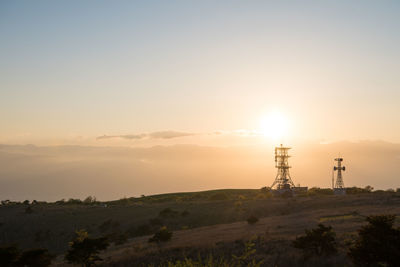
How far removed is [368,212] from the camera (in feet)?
140

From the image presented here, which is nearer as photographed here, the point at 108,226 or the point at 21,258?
the point at 21,258

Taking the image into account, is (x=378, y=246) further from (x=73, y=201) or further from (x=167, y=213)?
(x=73, y=201)

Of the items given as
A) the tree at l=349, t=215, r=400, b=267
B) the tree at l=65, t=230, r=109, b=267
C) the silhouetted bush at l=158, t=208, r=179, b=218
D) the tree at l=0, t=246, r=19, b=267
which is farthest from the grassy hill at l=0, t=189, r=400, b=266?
the tree at l=349, t=215, r=400, b=267

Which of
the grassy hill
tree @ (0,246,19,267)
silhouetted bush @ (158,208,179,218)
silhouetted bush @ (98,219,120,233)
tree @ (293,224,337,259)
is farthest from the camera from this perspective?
silhouetted bush @ (158,208,179,218)

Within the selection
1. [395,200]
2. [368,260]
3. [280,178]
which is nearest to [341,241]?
[368,260]

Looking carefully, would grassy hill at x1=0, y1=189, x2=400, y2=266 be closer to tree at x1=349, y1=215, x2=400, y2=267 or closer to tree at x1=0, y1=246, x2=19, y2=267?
tree at x1=0, y1=246, x2=19, y2=267

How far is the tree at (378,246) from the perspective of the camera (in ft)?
61.4

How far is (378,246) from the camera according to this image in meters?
19.2

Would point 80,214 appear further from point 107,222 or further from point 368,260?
point 368,260

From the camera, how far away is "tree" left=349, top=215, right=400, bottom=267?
18703 mm

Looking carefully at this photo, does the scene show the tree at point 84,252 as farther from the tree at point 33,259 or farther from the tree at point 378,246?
the tree at point 378,246

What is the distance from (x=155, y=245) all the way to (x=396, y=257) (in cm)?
2123

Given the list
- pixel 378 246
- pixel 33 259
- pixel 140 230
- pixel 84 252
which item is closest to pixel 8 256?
pixel 33 259

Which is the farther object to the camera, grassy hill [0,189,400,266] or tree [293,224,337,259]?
grassy hill [0,189,400,266]
